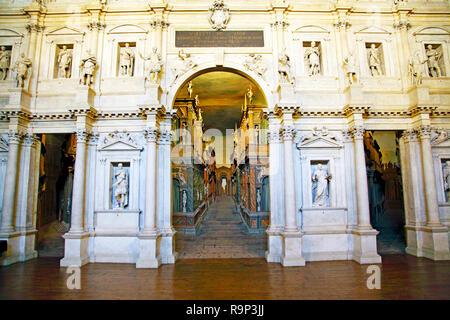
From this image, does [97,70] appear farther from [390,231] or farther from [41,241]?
[390,231]

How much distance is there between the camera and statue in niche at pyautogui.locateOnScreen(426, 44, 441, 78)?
9.12 m

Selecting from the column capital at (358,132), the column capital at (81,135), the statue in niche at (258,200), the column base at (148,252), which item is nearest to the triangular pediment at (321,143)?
the column capital at (358,132)

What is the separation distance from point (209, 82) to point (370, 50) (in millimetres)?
9589

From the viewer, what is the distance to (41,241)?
34.6 ft

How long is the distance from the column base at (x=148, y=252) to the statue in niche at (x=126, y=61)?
5.81 m

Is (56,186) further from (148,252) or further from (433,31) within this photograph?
(433,31)

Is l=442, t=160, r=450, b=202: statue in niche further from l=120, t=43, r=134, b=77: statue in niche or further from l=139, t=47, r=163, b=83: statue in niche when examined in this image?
l=120, t=43, r=134, b=77: statue in niche

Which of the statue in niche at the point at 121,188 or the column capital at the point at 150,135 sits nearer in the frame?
the column capital at the point at 150,135

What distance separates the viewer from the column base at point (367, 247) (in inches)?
292

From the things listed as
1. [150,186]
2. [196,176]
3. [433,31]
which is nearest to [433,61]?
[433,31]

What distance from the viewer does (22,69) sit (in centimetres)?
841

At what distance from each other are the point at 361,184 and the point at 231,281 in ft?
16.9

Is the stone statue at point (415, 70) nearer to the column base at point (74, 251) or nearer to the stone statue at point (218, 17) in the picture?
the stone statue at point (218, 17)
